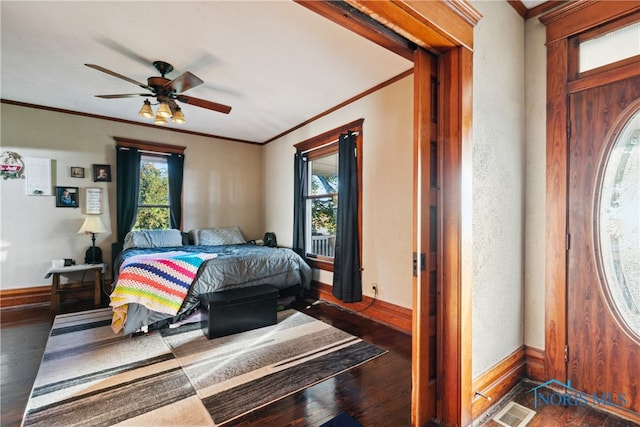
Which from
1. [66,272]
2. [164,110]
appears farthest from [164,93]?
[66,272]

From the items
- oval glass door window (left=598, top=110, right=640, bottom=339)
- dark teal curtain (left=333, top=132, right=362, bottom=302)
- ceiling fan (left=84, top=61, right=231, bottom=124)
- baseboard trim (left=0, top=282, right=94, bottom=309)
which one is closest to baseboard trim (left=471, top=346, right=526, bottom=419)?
oval glass door window (left=598, top=110, right=640, bottom=339)

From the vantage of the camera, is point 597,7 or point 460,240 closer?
point 460,240

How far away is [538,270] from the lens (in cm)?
203

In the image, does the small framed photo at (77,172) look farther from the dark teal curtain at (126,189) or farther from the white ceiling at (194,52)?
the white ceiling at (194,52)

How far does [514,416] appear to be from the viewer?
5.55 feet

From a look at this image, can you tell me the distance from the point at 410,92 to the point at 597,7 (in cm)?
141

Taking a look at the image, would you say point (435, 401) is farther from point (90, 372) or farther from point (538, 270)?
point (90, 372)

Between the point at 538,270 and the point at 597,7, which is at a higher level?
the point at 597,7

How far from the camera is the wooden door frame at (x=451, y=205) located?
1537 millimetres

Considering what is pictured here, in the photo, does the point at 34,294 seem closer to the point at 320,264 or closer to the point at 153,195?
the point at 153,195

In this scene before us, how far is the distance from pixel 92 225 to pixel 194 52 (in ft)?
9.27

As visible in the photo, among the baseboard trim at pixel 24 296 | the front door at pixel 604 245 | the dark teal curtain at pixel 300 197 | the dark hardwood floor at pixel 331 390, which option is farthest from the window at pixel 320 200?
the baseboard trim at pixel 24 296

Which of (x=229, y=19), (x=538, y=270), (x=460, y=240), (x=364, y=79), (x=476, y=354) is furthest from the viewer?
(x=364, y=79)

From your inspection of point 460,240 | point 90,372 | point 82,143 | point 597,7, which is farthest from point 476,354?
point 82,143
